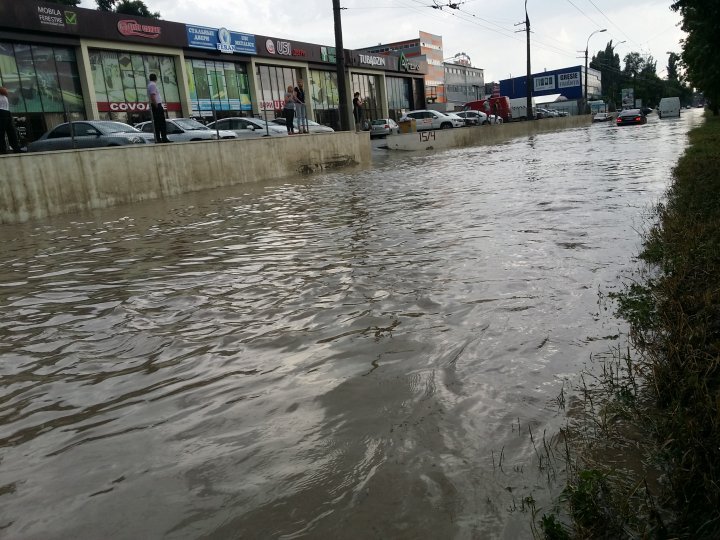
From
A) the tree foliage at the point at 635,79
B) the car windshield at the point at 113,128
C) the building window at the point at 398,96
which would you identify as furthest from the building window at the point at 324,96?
the tree foliage at the point at 635,79

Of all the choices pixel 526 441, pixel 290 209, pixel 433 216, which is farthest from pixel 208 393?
pixel 290 209

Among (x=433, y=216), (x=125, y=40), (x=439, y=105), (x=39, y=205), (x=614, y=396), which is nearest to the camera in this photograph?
(x=614, y=396)

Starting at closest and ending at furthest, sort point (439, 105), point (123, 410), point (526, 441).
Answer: point (526, 441), point (123, 410), point (439, 105)

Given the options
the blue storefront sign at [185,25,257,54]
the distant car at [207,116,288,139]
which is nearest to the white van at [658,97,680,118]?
the blue storefront sign at [185,25,257,54]

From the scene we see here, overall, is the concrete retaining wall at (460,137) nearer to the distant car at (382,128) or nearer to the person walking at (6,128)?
the distant car at (382,128)

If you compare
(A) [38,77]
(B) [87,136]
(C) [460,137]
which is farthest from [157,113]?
(C) [460,137]

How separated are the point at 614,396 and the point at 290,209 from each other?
9080 mm

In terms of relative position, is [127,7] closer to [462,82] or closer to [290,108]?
[290,108]

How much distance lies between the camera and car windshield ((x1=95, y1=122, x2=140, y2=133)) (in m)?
15.4

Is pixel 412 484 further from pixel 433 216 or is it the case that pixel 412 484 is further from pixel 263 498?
pixel 433 216

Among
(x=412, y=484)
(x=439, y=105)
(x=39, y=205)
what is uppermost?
(x=439, y=105)

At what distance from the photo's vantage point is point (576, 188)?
11.6 meters

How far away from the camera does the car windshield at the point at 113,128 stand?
50.6 feet

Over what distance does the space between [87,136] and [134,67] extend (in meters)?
18.2
